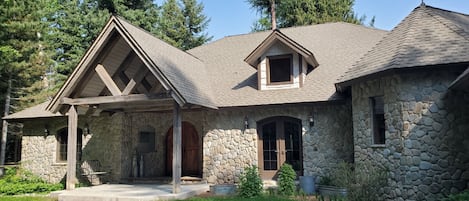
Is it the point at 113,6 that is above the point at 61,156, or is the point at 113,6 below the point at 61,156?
above

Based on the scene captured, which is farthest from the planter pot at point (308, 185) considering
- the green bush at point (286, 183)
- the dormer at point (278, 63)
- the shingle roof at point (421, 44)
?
the dormer at point (278, 63)

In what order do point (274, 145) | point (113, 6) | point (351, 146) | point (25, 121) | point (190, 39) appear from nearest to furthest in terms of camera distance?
point (351, 146) → point (274, 145) → point (25, 121) → point (113, 6) → point (190, 39)

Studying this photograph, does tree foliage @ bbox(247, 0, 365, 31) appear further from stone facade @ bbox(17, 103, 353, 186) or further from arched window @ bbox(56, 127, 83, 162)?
arched window @ bbox(56, 127, 83, 162)

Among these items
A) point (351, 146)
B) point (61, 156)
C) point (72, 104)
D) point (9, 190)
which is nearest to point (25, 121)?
point (61, 156)

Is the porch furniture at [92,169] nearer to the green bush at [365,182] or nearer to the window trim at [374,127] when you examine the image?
the green bush at [365,182]

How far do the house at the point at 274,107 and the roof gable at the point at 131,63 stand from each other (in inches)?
1.8

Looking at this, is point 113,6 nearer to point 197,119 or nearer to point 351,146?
point 197,119

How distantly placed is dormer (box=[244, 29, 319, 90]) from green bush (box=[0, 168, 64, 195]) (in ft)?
27.0

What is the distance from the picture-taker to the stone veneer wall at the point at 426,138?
799 cm

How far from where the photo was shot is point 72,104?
11.6 meters

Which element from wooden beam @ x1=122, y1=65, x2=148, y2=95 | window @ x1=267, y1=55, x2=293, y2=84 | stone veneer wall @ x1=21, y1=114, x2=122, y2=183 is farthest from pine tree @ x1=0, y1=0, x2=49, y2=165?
window @ x1=267, y1=55, x2=293, y2=84

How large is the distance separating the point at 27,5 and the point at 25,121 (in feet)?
20.5

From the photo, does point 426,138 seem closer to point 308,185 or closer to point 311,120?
point 308,185

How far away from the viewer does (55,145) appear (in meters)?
14.7
